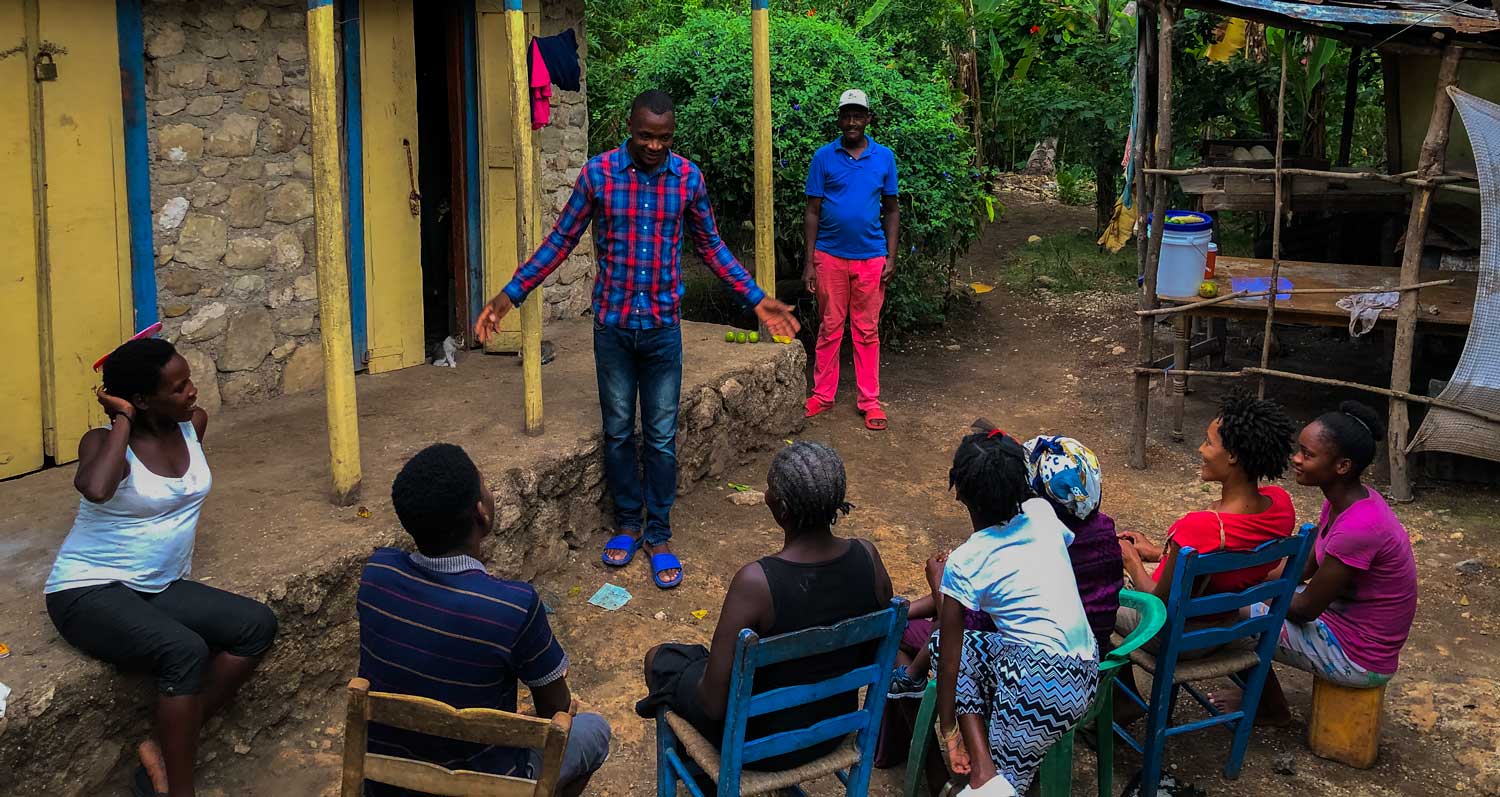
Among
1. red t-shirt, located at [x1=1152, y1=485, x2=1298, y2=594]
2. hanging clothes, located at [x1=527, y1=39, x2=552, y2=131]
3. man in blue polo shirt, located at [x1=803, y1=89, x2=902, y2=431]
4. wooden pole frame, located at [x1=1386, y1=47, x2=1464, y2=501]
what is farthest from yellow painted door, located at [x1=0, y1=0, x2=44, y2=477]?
wooden pole frame, located at [x1=1386, y1=47, x2=1464, y2=501]

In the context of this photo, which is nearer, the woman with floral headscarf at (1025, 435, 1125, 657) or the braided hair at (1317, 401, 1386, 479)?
the woman with floral headscarf at (1025, 435, 1125, 657)

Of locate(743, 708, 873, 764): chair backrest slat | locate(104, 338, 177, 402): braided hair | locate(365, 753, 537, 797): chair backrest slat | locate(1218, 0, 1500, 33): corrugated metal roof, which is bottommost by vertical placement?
locate(743, 708, 873, 764): chair backrest slat

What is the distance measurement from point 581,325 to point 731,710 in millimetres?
4703

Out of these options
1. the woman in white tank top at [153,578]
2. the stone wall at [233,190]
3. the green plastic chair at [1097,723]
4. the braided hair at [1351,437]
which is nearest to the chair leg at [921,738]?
the green plastic chair at [1097,723]

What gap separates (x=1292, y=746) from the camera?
4.43 meters

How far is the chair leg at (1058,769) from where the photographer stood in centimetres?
355

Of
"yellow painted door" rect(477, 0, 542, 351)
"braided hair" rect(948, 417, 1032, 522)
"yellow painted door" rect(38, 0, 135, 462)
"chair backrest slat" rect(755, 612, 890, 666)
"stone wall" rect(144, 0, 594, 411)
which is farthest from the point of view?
"yellow painted door" rect(477, 0, 542, 351)

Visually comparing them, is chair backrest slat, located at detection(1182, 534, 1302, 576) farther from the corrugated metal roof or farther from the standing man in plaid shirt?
the corrugated metal roof

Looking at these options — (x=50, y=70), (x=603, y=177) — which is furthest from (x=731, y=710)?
(x=50, y=70)

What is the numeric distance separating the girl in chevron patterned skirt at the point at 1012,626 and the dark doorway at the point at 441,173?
4.24 m

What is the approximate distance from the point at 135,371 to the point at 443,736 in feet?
5.78

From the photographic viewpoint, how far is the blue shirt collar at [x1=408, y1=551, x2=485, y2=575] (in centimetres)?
292

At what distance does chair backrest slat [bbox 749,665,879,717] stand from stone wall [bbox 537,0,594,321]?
441 cm

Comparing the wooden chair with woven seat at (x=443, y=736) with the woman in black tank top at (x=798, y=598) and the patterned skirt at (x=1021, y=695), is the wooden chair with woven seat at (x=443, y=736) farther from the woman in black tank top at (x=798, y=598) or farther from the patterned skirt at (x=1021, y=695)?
the patterned skirt at (x=1021, y=695)
